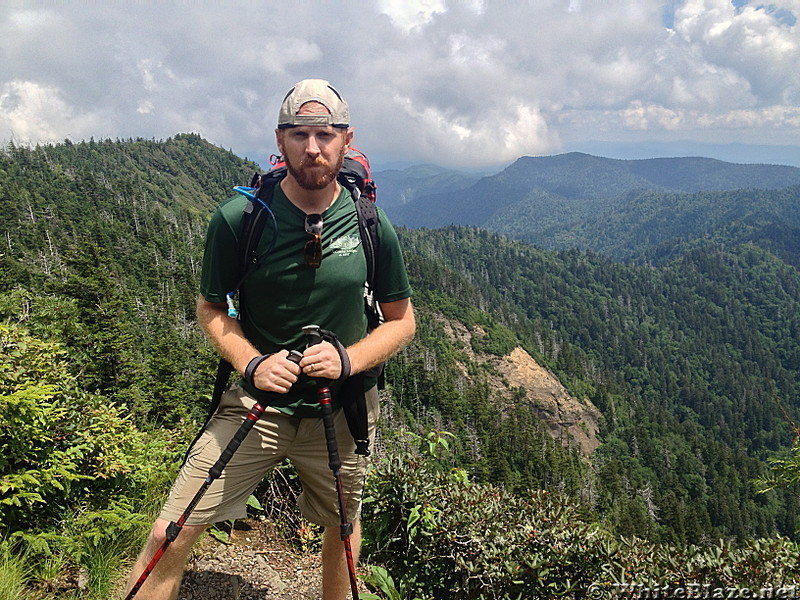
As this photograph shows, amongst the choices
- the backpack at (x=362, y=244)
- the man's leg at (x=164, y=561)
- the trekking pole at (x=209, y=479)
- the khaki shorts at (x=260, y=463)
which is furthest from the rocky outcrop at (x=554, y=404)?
Result: the trekking pole at (x=209, y=479)

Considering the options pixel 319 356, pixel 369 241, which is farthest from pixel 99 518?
pixel 369 241

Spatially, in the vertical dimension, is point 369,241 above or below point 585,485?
above

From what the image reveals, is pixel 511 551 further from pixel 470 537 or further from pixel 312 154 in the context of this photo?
pixel 312 154

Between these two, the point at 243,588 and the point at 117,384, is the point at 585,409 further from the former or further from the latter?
the point at 243,588

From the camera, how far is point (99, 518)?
400cm

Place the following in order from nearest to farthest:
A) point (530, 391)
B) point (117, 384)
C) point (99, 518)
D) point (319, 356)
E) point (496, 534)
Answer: point (319, 356) < point (99, 518) < point (496, 534) < point (117, 384) < point (530, 391)

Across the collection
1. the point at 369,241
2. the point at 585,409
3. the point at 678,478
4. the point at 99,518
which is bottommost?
the point at 678,478

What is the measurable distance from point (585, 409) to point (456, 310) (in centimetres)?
5015

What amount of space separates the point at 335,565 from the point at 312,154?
2.77 metres

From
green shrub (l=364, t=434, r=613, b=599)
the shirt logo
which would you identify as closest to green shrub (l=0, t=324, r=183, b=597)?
green shrub (l=364, t=434, r=613, b=599)

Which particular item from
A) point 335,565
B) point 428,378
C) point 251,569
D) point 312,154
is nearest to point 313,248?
point 312,154

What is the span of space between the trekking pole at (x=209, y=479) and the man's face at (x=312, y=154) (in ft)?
3.33

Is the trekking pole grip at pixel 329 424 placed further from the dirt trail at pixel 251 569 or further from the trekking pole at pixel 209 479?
the dirt trail at pixel 251 569

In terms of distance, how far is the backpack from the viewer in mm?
2752
